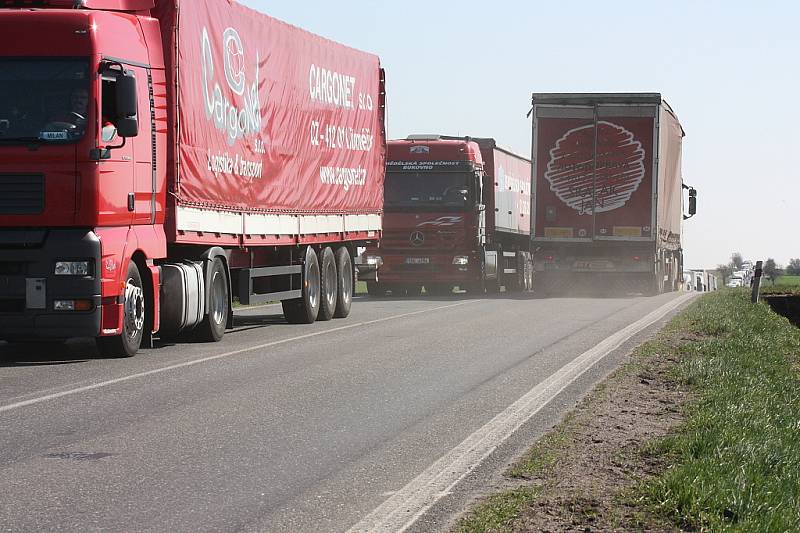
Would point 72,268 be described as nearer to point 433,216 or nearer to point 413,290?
point 433,216

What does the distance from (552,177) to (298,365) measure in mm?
21276

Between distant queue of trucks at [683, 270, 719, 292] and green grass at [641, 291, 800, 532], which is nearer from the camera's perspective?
green grass at [641, 291, 800, 532]

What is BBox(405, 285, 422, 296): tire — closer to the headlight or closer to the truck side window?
the truck side window

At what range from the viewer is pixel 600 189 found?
1336 inches

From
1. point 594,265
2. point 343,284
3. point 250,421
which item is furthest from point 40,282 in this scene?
point 594,265

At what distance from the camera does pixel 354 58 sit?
76.8ft

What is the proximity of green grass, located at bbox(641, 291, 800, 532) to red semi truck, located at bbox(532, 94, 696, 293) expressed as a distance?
60.4ft

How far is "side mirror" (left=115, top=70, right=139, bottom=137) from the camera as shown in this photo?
13.6m

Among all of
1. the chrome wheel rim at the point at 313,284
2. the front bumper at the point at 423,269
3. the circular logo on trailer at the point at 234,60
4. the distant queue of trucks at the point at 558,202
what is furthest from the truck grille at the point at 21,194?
the front bumper at the point at 423,269

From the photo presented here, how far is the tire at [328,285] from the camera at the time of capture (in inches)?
855

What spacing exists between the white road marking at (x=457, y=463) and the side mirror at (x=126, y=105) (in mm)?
4853

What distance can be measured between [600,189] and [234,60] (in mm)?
17902

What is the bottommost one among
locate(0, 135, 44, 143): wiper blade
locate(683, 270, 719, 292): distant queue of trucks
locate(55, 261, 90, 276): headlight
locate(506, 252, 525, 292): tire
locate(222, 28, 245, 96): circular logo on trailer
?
locate(683, 270, 719, 292): distant queue of trucks

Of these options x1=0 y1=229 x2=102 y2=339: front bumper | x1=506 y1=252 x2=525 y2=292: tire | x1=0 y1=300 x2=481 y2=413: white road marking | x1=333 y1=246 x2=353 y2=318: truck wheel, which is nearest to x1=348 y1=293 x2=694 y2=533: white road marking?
x1=0 y1=300 x2=481 y2=413: white road marking
